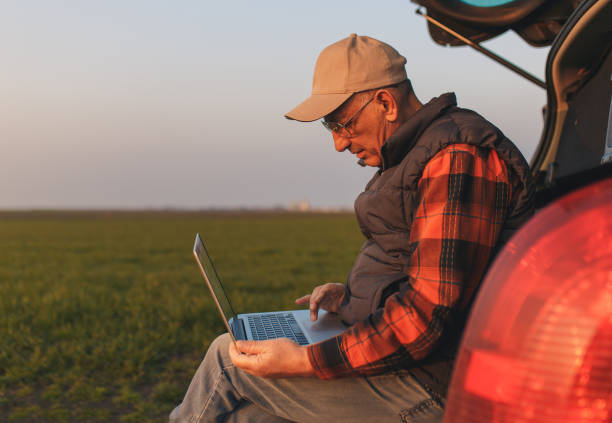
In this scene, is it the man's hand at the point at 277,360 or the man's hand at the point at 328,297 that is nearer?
the man's hand at the point at 277,360

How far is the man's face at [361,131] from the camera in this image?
1.90 meters

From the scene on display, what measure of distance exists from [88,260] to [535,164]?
47.1ft

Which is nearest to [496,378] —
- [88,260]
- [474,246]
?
[474,246]

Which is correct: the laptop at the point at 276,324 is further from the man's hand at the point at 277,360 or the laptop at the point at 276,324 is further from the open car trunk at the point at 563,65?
the open car trunk at the point at 563,65

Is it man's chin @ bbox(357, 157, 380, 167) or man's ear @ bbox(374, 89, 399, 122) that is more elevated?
man's ear @ bbox(374, 89, 399, 122)

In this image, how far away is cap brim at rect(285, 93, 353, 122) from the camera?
A: 1.86 meters

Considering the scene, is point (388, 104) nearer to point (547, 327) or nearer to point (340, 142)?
point (340, 142)

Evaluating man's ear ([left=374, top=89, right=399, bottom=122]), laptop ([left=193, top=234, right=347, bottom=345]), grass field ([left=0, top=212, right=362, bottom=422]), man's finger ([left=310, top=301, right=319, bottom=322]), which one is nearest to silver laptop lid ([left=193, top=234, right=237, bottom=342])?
laptop ([left=193, top=234, right=347, bottom=345])

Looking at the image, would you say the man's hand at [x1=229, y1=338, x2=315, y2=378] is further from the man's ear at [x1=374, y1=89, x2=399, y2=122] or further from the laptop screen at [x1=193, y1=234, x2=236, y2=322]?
the man's ear at [x1=374, y1=89, x2=399, y2=122]

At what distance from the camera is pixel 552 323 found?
750 mm

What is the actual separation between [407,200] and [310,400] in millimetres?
630

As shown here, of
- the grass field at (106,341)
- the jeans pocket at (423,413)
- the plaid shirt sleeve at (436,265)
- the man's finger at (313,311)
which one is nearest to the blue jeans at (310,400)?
the jeans pocket at (423,413)

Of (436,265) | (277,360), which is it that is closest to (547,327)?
(436,265)

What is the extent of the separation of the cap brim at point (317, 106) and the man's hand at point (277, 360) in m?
0.77
